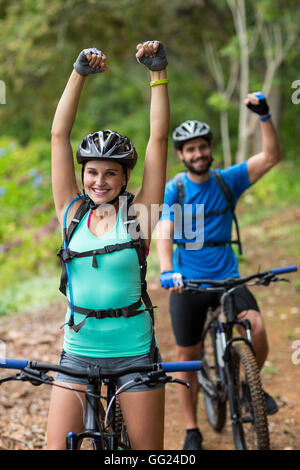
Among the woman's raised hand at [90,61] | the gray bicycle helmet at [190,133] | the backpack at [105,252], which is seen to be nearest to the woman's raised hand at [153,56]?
the woman's raised hand at [90,61]

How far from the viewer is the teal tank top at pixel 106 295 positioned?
108 inches

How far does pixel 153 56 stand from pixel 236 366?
2497 mm

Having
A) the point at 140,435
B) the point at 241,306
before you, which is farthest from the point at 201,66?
the point at 140,435

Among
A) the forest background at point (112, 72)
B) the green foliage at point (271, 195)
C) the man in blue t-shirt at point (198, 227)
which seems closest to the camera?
the man in blue t-shirt at point (198, 227)

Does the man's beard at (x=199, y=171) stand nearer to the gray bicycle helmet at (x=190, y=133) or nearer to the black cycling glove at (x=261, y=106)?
the gray bicycle helmet at (x=190, y=133)

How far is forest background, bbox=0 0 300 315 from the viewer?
13039mm

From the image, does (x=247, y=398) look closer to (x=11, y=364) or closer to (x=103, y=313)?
(x=103, y=313)

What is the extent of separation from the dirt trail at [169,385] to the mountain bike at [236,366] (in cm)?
61

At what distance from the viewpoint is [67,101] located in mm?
3047

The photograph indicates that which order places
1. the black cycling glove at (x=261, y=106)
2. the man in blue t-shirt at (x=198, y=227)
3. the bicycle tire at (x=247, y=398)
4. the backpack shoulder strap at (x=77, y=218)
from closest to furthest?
1. the backpack shoulder strap at (x=77, y=218)
2. the bicycle tire at (x=247, y=398)
3. the black cycling glove at (x=261, y=106)
4. the man in blue t-shirt at (x=198, y=227)

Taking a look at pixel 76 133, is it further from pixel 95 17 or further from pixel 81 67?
pixel 81 67

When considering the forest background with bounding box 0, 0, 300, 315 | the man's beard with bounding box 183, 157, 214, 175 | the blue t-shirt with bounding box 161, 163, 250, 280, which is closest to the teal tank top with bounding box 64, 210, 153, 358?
the blue t-shirt with bounding box 161, 163, 250, 280

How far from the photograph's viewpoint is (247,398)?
4223mm

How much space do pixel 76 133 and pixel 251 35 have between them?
11.4 meters
